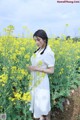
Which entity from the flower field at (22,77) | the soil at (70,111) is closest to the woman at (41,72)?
the flower field at (22,77)

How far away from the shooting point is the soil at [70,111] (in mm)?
7488

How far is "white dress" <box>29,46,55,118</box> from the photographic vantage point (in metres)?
5.80

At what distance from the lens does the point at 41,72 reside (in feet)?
19.0

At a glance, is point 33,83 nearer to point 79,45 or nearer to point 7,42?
point 7,42

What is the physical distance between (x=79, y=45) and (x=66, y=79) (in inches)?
174

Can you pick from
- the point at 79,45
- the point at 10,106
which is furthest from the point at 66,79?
the point at 79,45

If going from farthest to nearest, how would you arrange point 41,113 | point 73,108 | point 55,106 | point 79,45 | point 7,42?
point 79,45 → point 73,108 → point 55,106 → point 7,42 → point 41,113

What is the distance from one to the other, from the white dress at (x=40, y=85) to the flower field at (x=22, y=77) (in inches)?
4.7

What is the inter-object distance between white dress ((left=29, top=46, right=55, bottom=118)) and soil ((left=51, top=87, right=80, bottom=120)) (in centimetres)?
139

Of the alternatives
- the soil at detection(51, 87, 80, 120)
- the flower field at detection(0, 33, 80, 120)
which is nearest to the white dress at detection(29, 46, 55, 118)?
the flower field at detection(0, 33, 80, 120)

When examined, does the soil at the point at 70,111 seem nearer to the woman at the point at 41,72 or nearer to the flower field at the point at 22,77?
the flower field at the point at 22,77

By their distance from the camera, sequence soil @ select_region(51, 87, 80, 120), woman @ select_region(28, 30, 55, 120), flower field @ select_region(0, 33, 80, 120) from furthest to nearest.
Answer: soil @ select_region(51, 87, 80, 120) < woman @ select_region(28, 30, 55, 120) < flower field @ select_region(0, 33, 80, 120)

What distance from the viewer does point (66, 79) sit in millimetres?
7902

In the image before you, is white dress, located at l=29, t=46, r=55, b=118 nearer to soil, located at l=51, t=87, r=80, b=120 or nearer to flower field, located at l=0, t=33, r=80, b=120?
flower field, located at l=0, t=33, r=80, b=120
